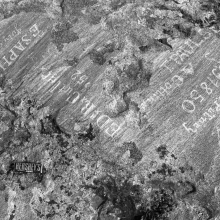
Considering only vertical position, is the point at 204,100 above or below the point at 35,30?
above

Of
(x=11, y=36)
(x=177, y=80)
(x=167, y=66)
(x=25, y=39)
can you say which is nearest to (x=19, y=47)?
(x=25, y=39)

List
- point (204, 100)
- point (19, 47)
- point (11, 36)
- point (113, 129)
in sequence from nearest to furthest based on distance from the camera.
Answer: point (113, 129), point (204, 100), point (19, 47), point (11, 36)

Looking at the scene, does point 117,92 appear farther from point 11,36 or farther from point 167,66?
point 11,36

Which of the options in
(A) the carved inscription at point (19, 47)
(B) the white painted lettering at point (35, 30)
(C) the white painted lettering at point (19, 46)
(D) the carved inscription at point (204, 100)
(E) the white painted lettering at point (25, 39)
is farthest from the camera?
(B) the white painted lettering at point (35, 30)

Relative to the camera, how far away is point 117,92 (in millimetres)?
25438

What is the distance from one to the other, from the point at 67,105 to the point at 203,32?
12683mm

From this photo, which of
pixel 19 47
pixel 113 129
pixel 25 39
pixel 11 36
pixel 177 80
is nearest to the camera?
pixel 113 129

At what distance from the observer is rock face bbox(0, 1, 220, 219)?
24.1 meters

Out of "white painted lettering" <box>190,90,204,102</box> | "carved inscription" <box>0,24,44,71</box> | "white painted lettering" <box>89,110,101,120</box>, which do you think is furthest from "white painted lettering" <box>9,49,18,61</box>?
"white painted lettering" <box>190,90,204,102</box>

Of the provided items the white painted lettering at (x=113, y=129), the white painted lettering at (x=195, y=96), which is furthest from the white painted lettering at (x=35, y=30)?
the white painted lettering at (x=195, y=96)

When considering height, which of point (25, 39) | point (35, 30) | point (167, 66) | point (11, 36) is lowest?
point (11, 36)

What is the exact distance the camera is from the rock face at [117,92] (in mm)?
24125

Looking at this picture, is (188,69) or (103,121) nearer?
(103,121)

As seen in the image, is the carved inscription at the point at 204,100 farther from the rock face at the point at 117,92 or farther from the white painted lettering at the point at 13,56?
the white painted lettering at the point at 13,56
